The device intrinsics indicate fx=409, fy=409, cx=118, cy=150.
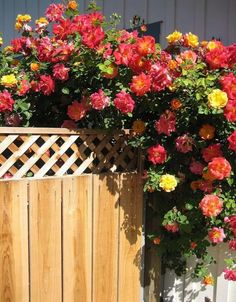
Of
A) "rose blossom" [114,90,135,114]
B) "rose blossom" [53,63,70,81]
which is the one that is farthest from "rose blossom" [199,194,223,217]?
"rose blossom" [53,63,70,81]

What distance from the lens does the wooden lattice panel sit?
2.12 metres

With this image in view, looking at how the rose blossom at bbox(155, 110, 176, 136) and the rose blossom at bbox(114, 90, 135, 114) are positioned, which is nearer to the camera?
the rose blossom at bbox(114, 90, 135, 114)

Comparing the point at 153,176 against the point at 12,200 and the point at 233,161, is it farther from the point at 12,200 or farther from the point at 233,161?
the point at 12,200

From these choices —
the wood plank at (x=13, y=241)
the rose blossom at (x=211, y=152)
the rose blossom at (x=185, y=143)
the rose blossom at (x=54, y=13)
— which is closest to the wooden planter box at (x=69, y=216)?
the wood plank at (x=13, y=241)

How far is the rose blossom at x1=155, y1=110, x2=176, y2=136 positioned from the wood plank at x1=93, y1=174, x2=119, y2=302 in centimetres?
42

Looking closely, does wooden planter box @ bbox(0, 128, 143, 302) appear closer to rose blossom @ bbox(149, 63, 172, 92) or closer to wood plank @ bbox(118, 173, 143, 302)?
wood plank @ bbox(118, 173, 143, 302)

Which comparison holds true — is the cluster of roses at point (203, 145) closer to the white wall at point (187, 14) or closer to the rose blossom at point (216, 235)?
the rose blossom at point (216, 235)

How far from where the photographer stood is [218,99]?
2062mm

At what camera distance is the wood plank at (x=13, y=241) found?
6.89ft

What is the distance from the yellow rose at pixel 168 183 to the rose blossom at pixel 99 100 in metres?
0.52

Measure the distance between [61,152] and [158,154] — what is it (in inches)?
21.4

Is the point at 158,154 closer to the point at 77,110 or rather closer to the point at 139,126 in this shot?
the point at 139,126

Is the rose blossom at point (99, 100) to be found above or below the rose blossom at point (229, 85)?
below

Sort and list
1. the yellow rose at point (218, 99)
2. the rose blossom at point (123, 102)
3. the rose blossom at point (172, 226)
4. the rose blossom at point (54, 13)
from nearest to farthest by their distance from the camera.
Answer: the yellow rose at point (218, 99) < the rose blossom at point (123, 102) < the rose blossom at point (172, 226) < the rose blossom at point (54, 13)
